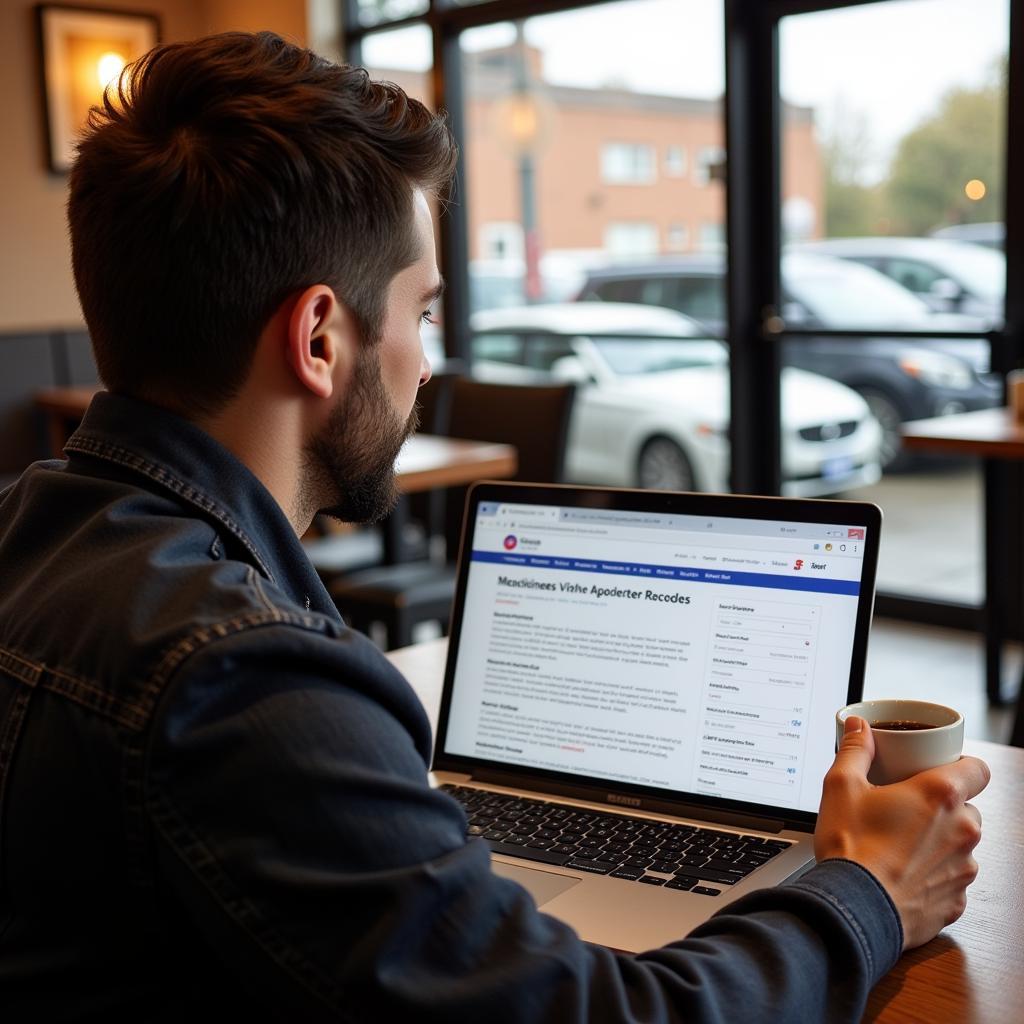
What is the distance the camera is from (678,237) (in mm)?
4547

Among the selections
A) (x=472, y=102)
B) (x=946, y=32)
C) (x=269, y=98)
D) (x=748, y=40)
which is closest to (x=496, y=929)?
(x=269, y=98)

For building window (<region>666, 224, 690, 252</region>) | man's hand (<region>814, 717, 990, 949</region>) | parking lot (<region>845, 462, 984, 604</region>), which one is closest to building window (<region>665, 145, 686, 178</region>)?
building window (<region>666, 224, 690, 252</region>)

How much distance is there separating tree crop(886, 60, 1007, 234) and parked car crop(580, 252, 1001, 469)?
0.75 feet

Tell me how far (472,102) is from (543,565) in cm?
434

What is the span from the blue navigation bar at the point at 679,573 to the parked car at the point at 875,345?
9.43 ft

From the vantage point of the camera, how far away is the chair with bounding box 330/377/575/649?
10.8 ft

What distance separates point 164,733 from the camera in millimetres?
642

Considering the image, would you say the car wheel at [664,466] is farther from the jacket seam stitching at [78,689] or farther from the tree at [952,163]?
the jacket seam stitching at [78,689]

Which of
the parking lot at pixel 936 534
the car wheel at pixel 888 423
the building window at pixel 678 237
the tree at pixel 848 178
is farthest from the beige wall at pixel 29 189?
the parking lot at pixel 936 534

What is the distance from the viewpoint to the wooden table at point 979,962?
82cm

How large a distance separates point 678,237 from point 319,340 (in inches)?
152

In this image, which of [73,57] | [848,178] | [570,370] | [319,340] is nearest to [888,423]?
[848,178]

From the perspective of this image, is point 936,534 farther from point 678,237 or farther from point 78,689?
point 78,689

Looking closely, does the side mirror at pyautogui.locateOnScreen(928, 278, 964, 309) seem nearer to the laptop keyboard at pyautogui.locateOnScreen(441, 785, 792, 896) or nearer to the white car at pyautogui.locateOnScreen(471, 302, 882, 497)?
the white car at pyautogui.locateOnScreen(471, 302, 882, 497)
